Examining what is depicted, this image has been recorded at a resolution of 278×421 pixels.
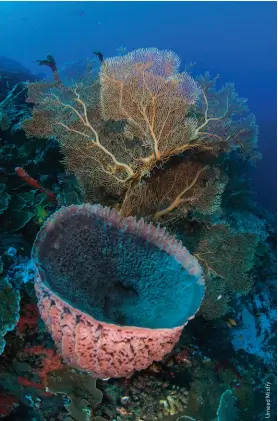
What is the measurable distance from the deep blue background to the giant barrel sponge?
69969 millimetres

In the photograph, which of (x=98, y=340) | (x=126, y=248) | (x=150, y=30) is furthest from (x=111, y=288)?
(x=150, y=30)

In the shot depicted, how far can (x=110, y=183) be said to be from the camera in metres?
3.75

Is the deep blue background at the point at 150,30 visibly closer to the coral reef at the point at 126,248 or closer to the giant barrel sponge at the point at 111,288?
the coral reef at the point at 126,248

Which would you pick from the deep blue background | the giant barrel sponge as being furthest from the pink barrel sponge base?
the deep blue background

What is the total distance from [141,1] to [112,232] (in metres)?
112

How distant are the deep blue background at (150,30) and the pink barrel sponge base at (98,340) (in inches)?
2786

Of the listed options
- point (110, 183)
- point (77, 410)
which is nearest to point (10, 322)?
point (77, 410)

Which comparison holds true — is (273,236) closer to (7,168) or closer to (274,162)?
(7,168)

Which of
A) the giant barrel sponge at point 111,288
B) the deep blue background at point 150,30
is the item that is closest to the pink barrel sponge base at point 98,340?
the giant barrel sponge at point 111,288

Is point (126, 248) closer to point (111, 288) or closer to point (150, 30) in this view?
point (111, 288)

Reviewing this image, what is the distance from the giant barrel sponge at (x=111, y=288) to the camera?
2.08 meters

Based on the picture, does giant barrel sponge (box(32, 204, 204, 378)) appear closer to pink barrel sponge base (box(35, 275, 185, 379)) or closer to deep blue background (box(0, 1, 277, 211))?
pink barrel sponge base (box(35, 275, 185, 379))

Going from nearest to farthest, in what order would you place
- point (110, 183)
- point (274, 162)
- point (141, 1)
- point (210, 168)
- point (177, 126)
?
point (177, 126), point (110, 183), point (210, 168), point (274, 162), point (141, 1)

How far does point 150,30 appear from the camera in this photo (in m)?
87.6
